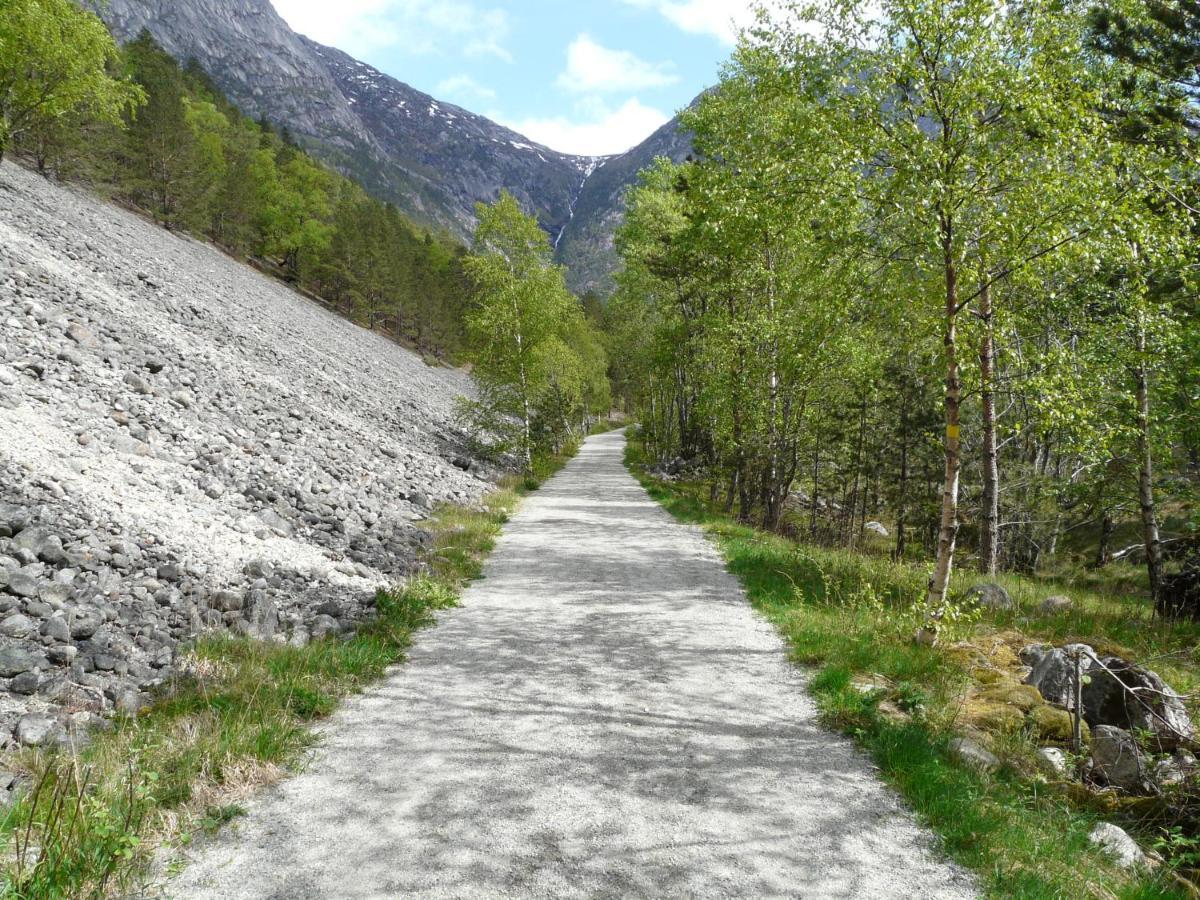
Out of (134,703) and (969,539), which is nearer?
(134,703)

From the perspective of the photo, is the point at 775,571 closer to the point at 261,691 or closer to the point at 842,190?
the point at 842,190

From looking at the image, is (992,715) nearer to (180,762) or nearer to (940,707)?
(940,707)

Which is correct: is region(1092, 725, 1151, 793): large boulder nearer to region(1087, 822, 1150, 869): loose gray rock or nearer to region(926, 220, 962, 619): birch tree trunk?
region(1087, 822, 1150, 869): loose gray rock

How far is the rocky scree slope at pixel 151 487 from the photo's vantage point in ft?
20.3

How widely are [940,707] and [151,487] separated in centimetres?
1119

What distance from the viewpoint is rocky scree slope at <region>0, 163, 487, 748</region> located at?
6191mm

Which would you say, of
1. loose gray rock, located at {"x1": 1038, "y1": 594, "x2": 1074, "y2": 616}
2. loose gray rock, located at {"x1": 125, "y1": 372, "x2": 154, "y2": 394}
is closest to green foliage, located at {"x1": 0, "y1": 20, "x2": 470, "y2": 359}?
loose gray rock, located at {"x1": 125, "y1": 372, "x2": 154, "y2": 394}

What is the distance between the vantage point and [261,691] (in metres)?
5.75

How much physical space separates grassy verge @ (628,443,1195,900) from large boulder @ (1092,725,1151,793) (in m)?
0.52

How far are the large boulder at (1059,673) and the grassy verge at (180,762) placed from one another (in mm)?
7493

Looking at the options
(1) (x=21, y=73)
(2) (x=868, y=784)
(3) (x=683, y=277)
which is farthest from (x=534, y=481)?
(1) (x=21, y=73)

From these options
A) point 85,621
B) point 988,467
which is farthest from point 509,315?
point 85,621

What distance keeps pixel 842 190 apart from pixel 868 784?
6.60 meters

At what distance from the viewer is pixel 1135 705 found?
240 inches
